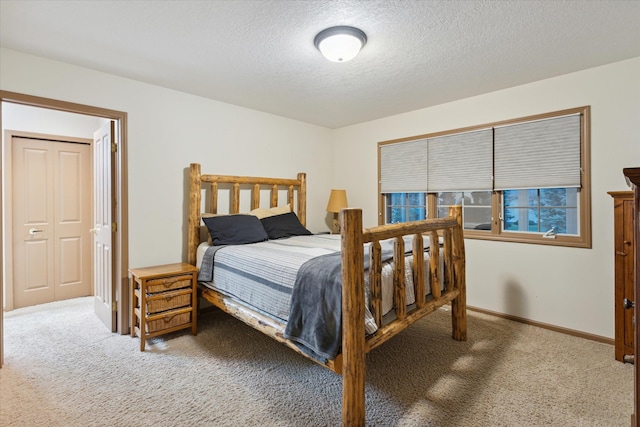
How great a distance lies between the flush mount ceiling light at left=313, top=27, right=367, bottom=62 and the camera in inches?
80.3

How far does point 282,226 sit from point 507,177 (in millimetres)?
2400

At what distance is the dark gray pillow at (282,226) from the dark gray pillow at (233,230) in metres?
0.22

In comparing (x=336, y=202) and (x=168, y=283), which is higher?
(x=336, y=202)

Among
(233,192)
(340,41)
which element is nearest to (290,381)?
(233,192)

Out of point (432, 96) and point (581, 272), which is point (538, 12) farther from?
point (581, 272)

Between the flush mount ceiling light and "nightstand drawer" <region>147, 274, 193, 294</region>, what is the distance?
2.18 meters

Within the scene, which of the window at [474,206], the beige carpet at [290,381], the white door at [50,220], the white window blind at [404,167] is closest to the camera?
the beige carpet at [290,381]

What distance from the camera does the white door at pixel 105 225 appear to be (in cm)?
293

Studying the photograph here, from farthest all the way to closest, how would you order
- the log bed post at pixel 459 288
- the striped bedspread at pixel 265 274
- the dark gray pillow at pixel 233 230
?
the dark gray pillow at pixel 233 230, the log bed post at pixel 459 288, the striped bedspread at pixel 265 274

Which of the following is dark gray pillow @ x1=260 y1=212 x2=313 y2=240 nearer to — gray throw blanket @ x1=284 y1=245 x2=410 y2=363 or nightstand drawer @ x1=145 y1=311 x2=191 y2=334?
nightstand drawer @ x1=145 y1=311 x2=191 y2=334

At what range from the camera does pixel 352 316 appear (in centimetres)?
158

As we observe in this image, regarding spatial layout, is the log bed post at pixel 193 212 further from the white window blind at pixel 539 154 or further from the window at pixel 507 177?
the white window blind at pixel 539 154

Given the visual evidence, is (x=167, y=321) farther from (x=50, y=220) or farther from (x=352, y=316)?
(x=50, y=220)

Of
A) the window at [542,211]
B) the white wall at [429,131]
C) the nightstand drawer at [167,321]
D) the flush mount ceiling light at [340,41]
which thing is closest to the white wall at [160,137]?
the white wall at [429,131]
